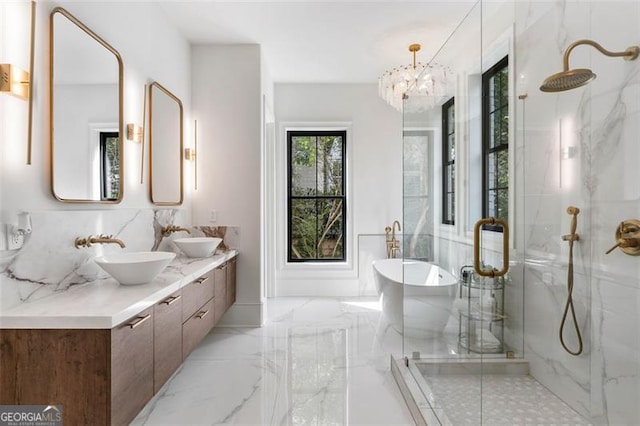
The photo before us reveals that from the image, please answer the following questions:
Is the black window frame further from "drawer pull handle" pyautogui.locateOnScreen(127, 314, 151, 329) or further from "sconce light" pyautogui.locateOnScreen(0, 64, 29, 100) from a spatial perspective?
"drawer pull handle" pyautogui.locateOnScreen(127, 314, 151, 329)

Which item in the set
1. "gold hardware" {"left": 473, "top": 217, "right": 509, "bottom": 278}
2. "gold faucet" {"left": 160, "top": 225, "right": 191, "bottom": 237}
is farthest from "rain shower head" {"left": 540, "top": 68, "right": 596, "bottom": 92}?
"gold faucet" {"left": 160, "top": 225, "right": 191, "bottom": 237}

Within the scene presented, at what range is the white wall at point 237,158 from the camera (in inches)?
134

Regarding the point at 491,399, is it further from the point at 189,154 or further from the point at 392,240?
the point at 189,154

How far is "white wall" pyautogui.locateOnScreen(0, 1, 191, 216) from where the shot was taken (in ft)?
4.93

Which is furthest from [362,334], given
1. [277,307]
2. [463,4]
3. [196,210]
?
[463,4]

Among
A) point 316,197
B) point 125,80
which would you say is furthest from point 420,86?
point 316,197

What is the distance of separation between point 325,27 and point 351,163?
1.76 m

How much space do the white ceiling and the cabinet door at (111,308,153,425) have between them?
247cm

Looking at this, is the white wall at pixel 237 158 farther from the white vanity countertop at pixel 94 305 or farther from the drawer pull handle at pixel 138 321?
the drawer pull handle at pixel 138 321

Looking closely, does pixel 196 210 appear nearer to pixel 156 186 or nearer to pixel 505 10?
pixel 156 186

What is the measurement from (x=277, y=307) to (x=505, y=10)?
11.3 feet

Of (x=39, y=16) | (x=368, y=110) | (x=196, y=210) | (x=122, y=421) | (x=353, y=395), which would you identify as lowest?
(x=353, y=395)

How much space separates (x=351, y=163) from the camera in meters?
4.48

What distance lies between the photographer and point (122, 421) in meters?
1.42
